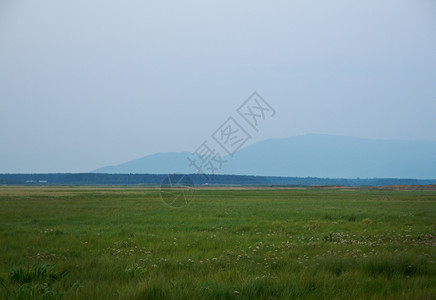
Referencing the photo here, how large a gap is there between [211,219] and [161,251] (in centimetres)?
1053

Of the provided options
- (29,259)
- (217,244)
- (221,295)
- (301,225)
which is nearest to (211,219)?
(301,225)

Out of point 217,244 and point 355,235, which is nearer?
point 217,244

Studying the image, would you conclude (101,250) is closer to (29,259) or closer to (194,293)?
(29,259)

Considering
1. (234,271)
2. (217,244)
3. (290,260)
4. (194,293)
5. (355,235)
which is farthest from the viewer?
(355,235)

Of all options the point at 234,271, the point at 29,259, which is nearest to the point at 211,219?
the point at 29,259

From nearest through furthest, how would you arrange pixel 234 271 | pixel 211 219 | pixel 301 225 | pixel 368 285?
pixel 368 285 < pixel 234 271 < pixel 301 225 < pixel 211 219

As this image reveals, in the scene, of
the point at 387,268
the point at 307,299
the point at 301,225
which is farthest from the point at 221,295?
the point at 301,225

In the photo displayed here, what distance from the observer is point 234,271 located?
7.86 m

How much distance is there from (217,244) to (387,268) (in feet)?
19.0

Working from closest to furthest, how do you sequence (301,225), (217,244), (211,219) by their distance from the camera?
(217,244) → (301,225) → (211,219)

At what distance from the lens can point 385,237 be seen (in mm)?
13453

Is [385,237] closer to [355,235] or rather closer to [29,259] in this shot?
[355,235]

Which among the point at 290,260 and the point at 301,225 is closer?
the point at 290,260

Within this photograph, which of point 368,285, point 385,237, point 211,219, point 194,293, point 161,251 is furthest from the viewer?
point 211,219
